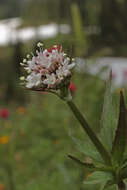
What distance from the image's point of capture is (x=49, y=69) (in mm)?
748

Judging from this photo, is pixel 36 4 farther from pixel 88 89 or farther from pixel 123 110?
pixel 123 110

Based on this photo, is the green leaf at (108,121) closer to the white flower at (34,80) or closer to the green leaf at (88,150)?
the green leaf at (88,150)

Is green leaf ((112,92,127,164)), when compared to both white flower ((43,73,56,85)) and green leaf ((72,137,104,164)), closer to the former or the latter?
green leaf ((72,137,104,164))

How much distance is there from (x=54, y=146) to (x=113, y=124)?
1804 millimetres

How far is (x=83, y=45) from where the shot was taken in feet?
7.43

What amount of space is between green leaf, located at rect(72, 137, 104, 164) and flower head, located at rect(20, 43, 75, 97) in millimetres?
170

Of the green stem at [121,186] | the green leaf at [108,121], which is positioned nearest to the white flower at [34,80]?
the green leaf at [108,121]

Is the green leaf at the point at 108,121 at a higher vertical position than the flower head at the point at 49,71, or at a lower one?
lower

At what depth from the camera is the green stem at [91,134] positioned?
74cm

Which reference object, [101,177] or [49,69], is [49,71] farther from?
[101,177]

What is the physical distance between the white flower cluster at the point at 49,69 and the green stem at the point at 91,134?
60 millimetres

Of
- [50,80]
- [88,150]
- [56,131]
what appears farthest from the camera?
[56,131]

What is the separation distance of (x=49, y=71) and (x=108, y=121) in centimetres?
20

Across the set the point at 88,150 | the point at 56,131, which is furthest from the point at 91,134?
the point at 56,131
